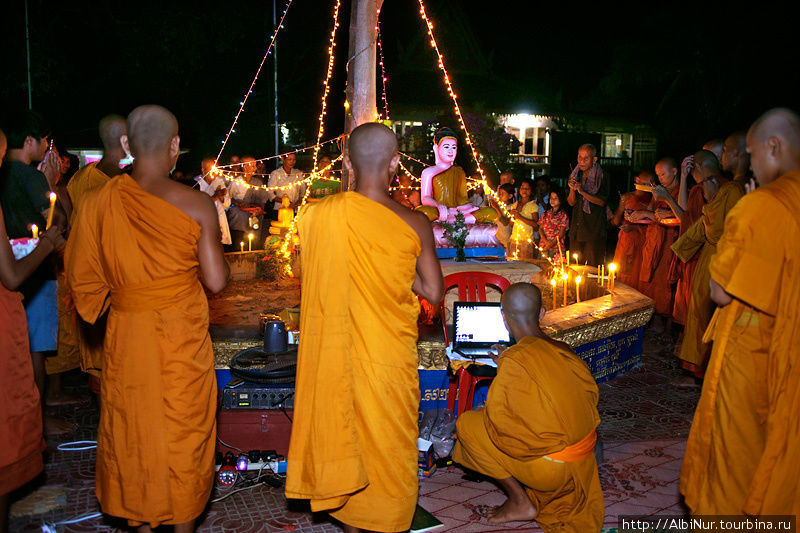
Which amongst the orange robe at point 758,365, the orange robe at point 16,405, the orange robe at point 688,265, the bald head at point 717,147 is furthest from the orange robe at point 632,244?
the orange robe at point 16,405

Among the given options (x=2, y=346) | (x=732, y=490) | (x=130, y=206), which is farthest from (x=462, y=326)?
(x=2, y=346)

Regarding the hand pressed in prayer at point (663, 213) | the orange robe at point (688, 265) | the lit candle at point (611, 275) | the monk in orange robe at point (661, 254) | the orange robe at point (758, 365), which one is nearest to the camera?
the orange robe at point (758, 365)

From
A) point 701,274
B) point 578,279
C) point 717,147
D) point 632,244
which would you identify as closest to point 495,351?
point 701,274

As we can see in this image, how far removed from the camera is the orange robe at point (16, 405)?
3908 millimetres

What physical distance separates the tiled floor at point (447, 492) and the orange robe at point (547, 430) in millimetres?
296

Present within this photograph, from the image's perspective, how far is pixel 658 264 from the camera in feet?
29.8

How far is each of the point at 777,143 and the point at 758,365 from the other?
1215 millimetres

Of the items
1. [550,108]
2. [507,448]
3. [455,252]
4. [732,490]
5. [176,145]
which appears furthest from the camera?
[550,108]

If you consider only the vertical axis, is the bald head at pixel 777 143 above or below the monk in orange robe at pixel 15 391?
above

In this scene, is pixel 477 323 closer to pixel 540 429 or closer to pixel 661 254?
pixel 540 429

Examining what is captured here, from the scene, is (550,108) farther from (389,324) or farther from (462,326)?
(389,324)

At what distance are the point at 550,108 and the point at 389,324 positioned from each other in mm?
22459

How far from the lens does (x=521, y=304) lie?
418 cm

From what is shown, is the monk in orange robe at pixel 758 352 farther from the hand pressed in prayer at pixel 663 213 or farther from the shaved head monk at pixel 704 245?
the hand pressed in prayer at pixel 663 213
